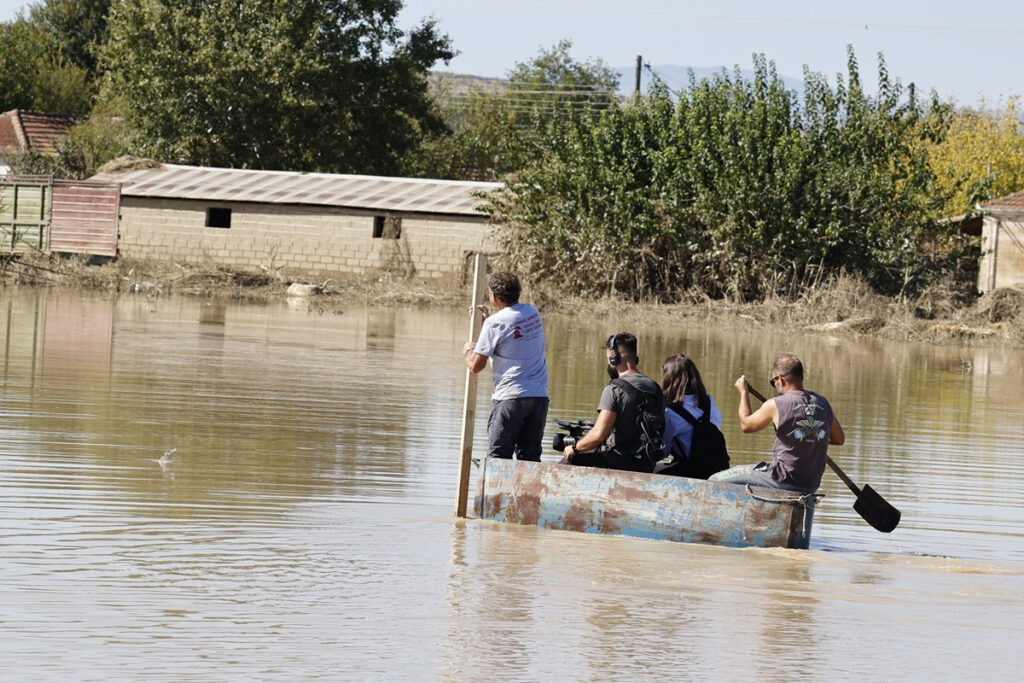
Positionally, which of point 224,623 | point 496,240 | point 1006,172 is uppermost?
point 1006,172

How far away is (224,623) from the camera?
7188mm

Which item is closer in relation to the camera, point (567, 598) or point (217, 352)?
point (567, 598)

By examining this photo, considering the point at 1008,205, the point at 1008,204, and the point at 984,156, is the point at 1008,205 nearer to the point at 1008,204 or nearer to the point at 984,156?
the point at 1008,204

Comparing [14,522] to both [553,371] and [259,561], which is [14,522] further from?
[553,371]

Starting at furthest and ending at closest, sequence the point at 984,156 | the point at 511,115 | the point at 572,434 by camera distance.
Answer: the point at 511,115 → the point at 984,156 → the point at 572,434

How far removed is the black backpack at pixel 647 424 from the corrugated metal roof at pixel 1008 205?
29.0 m

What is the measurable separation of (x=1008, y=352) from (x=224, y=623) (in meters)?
25.0

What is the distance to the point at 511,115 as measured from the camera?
85.5 metres

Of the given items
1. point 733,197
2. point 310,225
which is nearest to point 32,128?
point 310,225

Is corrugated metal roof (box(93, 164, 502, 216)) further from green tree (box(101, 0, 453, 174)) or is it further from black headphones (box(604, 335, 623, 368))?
black headphones (box(604, 335, 623, 368))

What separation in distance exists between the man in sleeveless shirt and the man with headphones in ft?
1.99

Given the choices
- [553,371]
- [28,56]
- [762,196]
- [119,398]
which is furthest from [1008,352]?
[28,56]

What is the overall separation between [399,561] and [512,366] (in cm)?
181

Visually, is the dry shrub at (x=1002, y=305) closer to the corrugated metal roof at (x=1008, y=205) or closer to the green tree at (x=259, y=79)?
the corrugated metal roof at (x=1008, y=205)
